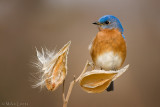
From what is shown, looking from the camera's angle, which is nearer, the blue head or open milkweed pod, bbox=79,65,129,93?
open milkweed pod, bbox=79,65,129,93

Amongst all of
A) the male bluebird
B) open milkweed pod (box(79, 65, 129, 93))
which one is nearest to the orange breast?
the male bluebird

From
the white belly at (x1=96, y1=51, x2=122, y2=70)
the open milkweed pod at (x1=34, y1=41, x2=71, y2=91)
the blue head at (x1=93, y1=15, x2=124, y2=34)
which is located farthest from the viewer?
the blue head at (x1=93, y1=15, x2=124, y2=34)

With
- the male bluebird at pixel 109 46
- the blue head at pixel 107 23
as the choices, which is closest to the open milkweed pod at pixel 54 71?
the male bluebird at pixel 109 46

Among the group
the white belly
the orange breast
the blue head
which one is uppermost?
the blue head

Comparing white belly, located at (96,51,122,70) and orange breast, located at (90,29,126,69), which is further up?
orange breast, located at (90,29,126,69)

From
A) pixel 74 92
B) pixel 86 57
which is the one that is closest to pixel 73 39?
pixel 86 57

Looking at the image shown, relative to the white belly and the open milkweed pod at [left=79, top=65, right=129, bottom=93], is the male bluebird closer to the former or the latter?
the white belly

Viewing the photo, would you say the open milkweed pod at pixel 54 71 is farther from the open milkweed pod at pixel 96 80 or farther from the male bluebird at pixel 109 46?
the male bluebird at pixel 109 46

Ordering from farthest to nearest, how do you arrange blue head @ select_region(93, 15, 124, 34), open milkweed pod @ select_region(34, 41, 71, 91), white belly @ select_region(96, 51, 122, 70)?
blue head @ select_region(93, 15, 124, 34)
white belly @ select_region(96, 51, 122, 70)
open milkweed pod @ select_region(34, 41, 71, 91)
